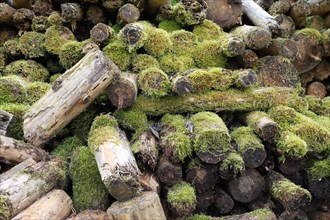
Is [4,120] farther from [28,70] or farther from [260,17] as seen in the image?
[260,17]

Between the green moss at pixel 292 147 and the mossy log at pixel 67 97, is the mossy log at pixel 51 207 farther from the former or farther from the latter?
the green moss at pixel 292 147

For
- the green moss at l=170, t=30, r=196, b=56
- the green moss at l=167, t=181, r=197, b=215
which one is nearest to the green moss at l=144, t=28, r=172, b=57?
the green moss at l=170, t=30, r=196, b=56

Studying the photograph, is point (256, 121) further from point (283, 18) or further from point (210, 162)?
point (283, 18)

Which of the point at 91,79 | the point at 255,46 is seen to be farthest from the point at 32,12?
the point at 255,46

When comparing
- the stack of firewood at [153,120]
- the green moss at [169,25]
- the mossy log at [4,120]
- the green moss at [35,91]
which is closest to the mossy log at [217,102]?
the stack of firewood at [153,120]

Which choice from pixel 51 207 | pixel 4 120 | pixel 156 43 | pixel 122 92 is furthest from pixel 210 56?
pixel 51 207

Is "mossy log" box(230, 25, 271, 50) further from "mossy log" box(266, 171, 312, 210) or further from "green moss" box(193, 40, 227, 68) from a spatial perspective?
"mossy log" box(266, 171, 312, 210)

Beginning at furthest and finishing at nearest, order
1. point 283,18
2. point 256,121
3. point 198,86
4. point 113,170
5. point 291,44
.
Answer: point 283,18 → point 291,44 → point 198,86 → point 256,121 → point 113,170
